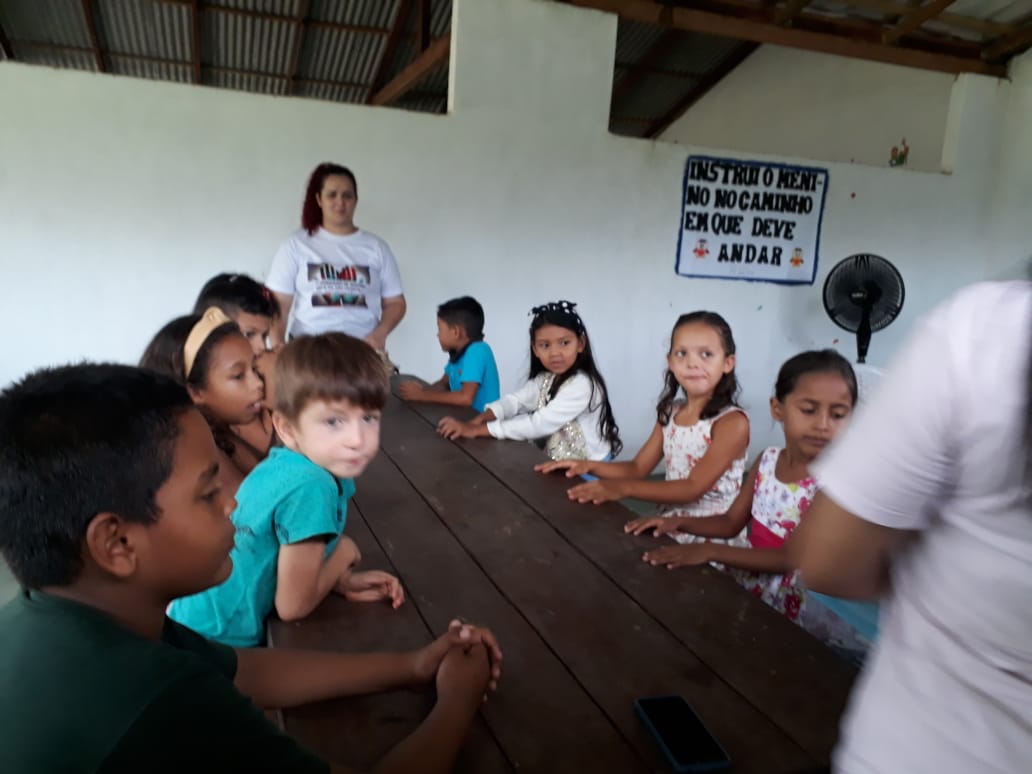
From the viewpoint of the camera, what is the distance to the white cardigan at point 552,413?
220 centimetres

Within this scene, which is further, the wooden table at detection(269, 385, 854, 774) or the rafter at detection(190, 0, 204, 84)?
the rafter at detection(190, 0, 204, 84)

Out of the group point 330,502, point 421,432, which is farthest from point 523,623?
point 421,432

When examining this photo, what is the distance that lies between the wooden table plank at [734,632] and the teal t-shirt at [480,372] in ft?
4.33

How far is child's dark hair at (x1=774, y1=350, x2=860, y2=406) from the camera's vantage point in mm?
1596

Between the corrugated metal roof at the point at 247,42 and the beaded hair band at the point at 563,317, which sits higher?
the corrugated metal roof at the point at 247,42

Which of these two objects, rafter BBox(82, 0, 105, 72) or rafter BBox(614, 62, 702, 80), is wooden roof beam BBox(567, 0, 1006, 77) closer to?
rafter BBox(614, 62, 702, 80)

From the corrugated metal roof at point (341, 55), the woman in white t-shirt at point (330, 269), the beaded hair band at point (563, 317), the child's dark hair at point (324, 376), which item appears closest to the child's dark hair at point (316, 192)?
the woman in white t-shirt at point (330, 269)

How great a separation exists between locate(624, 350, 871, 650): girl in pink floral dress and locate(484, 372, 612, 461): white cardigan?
651 millimetres

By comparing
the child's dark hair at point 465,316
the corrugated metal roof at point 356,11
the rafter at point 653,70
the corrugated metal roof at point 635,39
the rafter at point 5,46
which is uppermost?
the corrugated metal roof at point 635,39

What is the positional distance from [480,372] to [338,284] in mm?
667

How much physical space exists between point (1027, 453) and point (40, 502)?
807 mm

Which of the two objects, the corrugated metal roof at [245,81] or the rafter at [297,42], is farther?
the corrugated metal roof at [245,81]

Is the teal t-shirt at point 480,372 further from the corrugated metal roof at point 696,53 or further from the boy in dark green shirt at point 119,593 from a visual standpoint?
the corrugated metal roof at point 696,53

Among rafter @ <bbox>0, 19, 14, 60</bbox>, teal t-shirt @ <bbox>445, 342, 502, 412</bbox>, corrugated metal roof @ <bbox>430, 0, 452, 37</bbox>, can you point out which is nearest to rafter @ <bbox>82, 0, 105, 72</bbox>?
rafter @ <bbox>0, 19, 14, 60</bbox>
